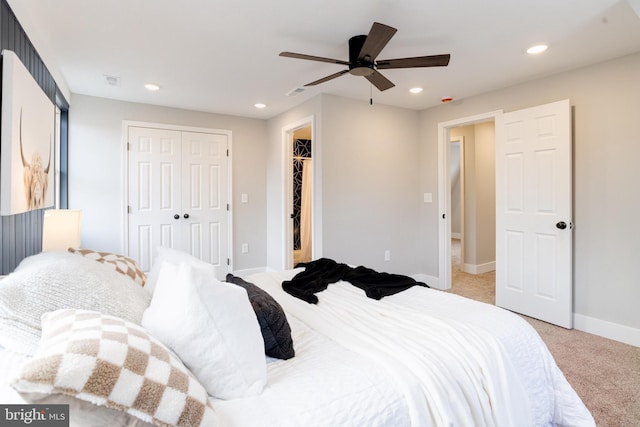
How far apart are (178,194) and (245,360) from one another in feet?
12.6

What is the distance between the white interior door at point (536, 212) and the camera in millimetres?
3146

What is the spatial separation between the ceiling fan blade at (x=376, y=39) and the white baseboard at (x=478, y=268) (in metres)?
4.09

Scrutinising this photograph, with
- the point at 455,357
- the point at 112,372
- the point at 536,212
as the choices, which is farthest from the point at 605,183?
the point at 112,372

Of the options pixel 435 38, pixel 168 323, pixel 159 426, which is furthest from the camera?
pixel 435 38

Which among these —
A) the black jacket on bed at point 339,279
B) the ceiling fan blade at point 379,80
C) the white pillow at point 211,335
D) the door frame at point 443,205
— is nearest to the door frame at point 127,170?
the black jacket on bed at point 339,279

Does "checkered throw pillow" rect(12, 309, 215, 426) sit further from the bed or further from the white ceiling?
the white ceiling

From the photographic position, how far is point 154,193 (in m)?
4.30

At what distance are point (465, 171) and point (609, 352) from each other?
10.7 feet

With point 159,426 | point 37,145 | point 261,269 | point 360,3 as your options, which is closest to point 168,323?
point 159,426

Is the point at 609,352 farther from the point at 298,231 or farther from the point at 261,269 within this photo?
the point at 298,231

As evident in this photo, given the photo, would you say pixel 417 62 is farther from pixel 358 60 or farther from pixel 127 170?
pixel 127 170

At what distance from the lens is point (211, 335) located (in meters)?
1.05

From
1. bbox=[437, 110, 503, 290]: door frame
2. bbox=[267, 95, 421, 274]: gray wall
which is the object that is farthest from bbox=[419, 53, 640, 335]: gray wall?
bbox=[267, 95, 421, 274]: gray wall

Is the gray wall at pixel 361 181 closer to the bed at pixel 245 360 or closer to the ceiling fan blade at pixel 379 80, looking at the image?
the ceiling fan blade at pixel 379 80
